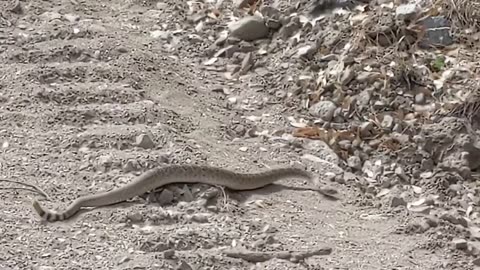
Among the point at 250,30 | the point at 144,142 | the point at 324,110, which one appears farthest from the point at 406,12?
the point at 144,142

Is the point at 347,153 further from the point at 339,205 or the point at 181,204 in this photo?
the point at 181,204

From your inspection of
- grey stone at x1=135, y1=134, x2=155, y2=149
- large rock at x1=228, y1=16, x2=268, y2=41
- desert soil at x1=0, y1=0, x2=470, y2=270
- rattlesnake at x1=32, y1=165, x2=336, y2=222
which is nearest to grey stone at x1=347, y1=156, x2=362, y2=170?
desert soil at x1=0, y1=0, x2=470, y2=270

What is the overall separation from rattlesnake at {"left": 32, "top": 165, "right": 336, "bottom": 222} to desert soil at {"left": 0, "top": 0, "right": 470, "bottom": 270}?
4 cm

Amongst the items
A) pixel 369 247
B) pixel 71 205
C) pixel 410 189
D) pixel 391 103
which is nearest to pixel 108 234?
pixel 71 205

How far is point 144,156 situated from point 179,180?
0.29m

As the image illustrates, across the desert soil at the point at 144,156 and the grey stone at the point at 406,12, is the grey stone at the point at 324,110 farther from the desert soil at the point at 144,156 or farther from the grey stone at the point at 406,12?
the grey stone at the point at 406,12

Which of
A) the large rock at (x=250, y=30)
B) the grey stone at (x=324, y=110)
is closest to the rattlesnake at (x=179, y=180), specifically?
the grey stone at (x=324, y=110)

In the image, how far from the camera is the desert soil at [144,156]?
464cm

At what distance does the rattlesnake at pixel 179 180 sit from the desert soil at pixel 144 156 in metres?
0.04

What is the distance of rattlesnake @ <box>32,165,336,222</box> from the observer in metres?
4.83

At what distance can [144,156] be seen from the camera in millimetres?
5359

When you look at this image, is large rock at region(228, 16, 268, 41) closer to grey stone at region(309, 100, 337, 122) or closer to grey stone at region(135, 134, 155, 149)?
grey stone at region(309, 100, 337, 122)

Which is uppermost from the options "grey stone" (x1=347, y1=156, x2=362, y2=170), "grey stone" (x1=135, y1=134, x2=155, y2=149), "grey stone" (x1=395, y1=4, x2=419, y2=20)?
"grey stone" (x1=395, y1=4, x2=419, y2=20)

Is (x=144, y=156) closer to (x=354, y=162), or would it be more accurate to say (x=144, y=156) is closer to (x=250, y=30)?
(x=354, y=162)
